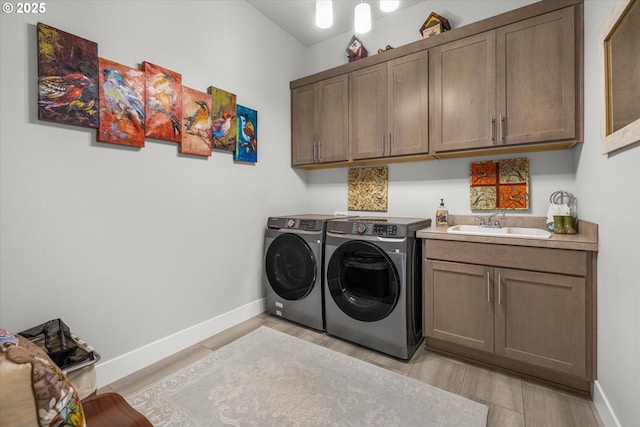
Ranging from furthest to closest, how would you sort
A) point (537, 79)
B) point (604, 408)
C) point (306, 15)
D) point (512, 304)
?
point (306, 15) → point (537, 79) → point (512, 304) → point (604, 408)

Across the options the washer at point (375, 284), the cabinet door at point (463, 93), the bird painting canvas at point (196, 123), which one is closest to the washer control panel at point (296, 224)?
the washer at point (375, 284)

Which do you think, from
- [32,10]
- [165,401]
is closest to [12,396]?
[165,401]

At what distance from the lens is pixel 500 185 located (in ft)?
7.84

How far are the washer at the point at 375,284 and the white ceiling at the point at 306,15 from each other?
82.5 inches

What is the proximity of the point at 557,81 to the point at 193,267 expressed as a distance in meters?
2.96

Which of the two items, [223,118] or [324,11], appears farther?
[223,118]

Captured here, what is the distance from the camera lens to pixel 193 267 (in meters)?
2.35

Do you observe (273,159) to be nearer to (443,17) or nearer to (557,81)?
(443,17)

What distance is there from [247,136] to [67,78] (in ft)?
4.40

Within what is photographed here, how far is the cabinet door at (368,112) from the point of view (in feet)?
8.59

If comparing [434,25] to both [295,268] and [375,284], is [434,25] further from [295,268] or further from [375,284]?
[295,268]

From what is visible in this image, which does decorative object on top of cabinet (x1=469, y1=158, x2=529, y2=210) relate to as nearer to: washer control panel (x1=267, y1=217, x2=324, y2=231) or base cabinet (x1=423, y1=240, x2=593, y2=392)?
base cabinet (x1=423, y1=240, x2=593, y2=392)

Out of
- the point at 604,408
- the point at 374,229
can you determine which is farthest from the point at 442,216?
the point at 604,408

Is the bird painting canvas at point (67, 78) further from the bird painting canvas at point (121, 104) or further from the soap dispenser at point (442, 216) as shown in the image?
the soap dispenser at point (442, 216)
